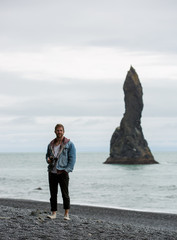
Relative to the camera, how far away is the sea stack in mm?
114062

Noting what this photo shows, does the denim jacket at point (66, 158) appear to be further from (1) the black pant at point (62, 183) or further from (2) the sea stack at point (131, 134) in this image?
(2) the sea stack at point (131, 134)

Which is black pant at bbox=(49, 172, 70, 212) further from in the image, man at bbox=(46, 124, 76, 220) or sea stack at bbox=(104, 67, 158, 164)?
sea stack at bbox=(104, 67, 158, 164)

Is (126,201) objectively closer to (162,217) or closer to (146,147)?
(162,217)

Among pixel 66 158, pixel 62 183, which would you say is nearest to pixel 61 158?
pixel 66 158

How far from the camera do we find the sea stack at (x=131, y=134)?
114062 millimetres

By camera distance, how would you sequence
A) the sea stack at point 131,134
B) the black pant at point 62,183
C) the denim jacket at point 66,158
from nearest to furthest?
the denim jacket at point 66,158, the black pant at point 62,183, the sea stack at point 131,134

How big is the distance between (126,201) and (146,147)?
85251mm

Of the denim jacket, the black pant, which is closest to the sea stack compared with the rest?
the black pant

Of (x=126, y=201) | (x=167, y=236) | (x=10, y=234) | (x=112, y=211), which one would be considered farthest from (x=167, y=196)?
(x=10, y=234)

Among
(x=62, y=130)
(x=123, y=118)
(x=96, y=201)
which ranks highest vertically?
(x=123, y=118)

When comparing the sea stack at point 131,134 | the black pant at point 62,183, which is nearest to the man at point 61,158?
the black pant at point 62,183

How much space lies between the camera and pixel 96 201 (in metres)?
31.4

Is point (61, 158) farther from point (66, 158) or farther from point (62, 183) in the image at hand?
point (62, 183)

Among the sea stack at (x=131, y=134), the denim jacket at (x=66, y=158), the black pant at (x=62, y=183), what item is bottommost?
the black pant at (x=62, y=183)
